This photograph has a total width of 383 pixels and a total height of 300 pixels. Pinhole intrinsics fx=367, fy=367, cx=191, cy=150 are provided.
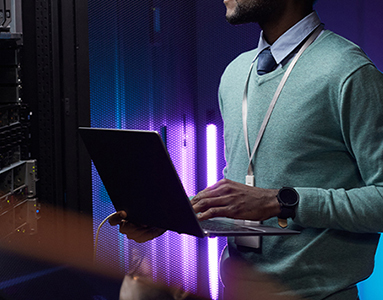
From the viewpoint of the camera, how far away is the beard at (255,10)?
100 centimetres

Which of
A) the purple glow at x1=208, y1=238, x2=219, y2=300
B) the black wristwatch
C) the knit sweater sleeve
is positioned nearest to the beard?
the knit sweater sleeve

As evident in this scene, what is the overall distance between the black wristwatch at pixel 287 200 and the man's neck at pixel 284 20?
0.48 meters

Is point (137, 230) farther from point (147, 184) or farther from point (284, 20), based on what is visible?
point (284, 20)

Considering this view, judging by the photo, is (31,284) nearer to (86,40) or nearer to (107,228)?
(107,228)

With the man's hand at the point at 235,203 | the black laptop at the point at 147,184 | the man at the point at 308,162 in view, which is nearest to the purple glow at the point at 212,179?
the man at the point at 308,162

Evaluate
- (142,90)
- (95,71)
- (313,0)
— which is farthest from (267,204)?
(95,71)

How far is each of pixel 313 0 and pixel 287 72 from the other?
10.4 inches

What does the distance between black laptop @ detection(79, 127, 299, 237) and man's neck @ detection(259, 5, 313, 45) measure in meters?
0.55

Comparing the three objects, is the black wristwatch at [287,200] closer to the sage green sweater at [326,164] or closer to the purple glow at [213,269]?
the sage green sweater at [326,164]

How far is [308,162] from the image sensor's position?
2.94 ft

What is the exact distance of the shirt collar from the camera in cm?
97

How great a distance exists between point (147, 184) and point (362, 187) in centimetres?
48

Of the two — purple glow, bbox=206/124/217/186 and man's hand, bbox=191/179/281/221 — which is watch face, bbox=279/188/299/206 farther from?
purple glow, bbox=206/124/217/186

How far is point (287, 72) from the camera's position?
94cm
